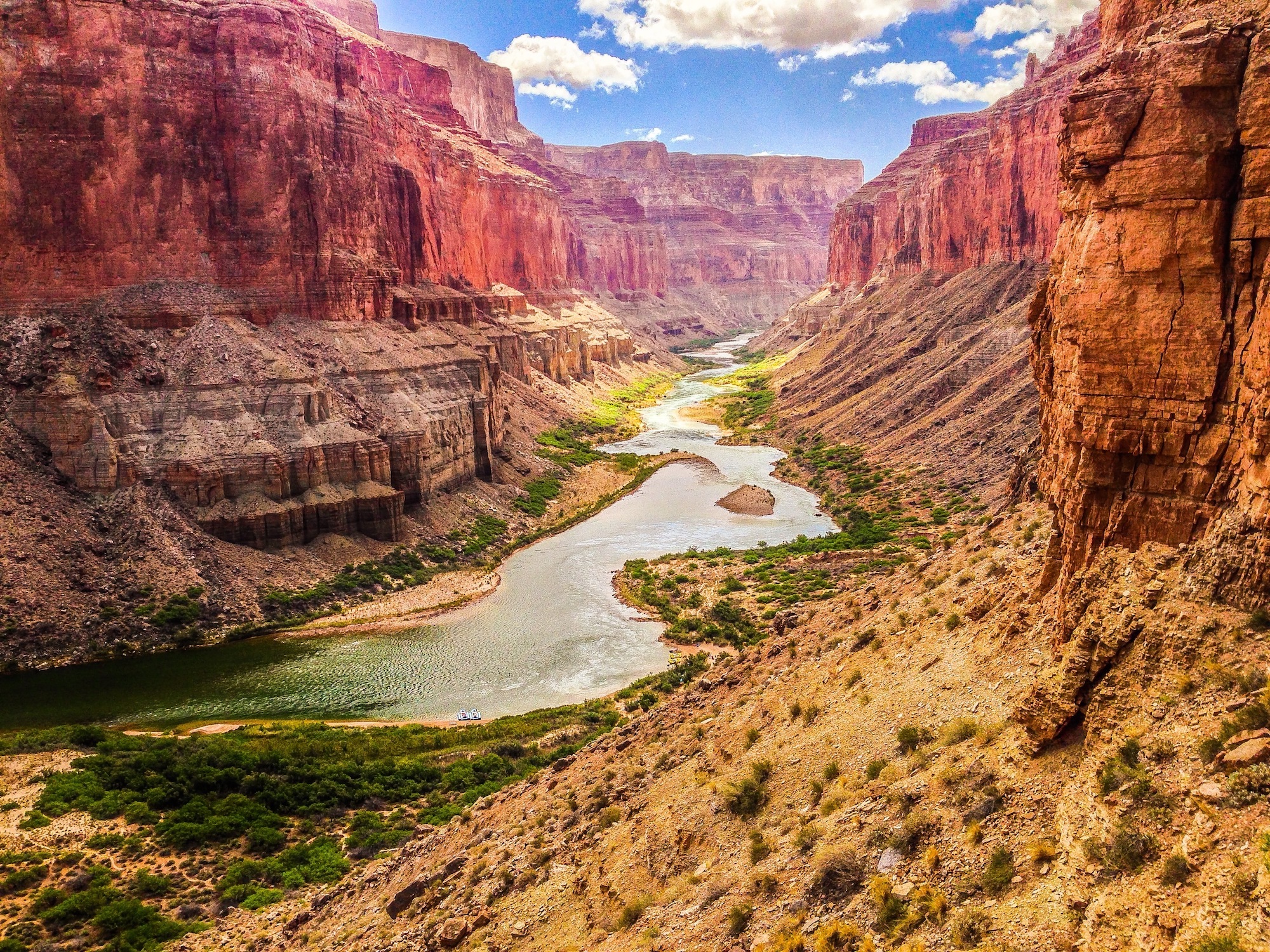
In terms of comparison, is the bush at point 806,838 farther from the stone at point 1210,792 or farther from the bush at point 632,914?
the stone at point 1210,792

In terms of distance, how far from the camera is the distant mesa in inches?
2589

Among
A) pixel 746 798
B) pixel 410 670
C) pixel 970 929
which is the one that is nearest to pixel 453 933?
pixel 746 798

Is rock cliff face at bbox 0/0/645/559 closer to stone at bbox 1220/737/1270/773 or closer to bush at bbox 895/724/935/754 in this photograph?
bush at bbox 895/724/935/754

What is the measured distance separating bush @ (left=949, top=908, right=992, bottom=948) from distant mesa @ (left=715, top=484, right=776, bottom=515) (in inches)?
2180

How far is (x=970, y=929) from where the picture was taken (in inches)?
386

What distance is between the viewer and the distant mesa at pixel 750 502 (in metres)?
65.8

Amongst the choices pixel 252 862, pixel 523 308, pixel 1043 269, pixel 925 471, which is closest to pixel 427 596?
pixel 252 862

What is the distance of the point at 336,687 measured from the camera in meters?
39.1

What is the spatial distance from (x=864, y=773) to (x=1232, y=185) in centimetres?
1028

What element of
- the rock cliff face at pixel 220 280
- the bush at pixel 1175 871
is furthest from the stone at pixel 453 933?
the rock cliff face at pixel 220 280

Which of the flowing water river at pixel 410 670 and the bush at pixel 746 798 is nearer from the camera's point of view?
the bush at pixel 746 798

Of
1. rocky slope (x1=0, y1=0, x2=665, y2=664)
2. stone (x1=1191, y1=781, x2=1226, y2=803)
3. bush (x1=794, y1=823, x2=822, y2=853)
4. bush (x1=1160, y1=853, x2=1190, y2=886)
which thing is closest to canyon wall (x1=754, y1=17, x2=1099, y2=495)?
rocky slope (x1=0, y1=0, x2=665, y2=664)

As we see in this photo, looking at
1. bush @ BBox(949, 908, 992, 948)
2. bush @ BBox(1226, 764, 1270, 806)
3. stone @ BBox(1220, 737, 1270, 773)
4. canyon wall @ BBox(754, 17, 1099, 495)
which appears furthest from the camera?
canyon wall @ BBox(754, 17, 1099, 495)

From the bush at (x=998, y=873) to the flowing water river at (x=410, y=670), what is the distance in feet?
91.6
